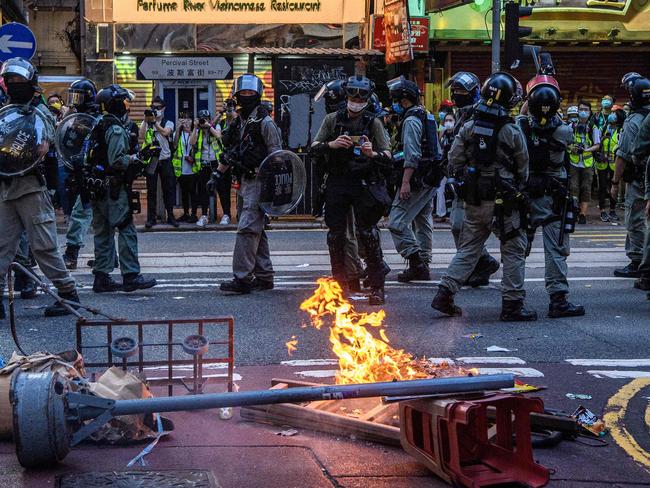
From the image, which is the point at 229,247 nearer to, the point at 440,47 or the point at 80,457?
the point at 80,457

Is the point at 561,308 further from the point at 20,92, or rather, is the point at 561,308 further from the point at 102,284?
the point at 20,92

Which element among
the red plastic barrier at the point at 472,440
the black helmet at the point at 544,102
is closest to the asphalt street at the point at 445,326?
the red plastic barrier at the point at 472,440

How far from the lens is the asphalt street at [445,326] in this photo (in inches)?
266

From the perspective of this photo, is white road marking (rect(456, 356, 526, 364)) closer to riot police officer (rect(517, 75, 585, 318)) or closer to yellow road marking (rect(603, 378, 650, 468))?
yellow road marking (rect(603, 378, 650, 468))

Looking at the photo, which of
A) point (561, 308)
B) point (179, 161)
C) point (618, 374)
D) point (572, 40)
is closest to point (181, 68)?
point (179, 161)

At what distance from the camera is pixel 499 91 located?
27.8ft

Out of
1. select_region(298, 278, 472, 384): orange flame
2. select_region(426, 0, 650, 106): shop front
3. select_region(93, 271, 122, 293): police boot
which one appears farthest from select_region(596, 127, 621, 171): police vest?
select_region(298, 278, 472, 384): orange flame

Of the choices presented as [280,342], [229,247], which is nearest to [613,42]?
[229,247]

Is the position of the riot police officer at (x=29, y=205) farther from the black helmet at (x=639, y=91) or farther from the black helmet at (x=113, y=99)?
the black helmet at (x=639, y=91)

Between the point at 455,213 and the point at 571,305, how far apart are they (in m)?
1.88

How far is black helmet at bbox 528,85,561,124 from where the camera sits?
8727 millimetres

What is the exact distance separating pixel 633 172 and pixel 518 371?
5.14 m

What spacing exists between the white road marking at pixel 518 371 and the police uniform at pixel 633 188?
4808 millimetres

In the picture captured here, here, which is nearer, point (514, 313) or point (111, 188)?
point (514, 313)
